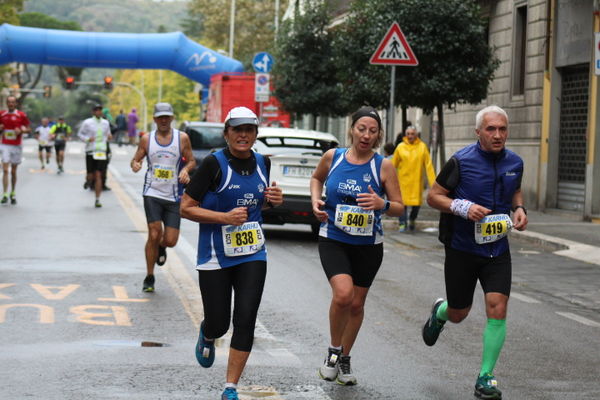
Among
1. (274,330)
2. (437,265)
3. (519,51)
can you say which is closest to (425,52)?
(519,51)

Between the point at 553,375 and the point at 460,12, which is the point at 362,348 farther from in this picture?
the point at 460,12

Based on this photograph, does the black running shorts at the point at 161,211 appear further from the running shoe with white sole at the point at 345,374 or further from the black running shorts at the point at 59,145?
the black running shorts at the point at 59,145

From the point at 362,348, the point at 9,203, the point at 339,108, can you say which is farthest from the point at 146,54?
the point at 362,348

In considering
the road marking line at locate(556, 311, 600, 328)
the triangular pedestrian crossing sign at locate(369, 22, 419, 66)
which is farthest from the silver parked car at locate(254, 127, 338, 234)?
the road marking line at locate(556, 311, 600, 328)

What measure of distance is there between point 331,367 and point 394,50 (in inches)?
493

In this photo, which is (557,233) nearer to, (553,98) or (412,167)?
(412,167)

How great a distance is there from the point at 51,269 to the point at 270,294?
8.69 ft

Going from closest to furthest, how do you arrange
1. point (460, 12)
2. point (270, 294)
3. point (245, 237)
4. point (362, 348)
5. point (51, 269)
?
point (245, 237) < point (362, 348) < point (270, 294) < point (51, 269) < point (460, 12)

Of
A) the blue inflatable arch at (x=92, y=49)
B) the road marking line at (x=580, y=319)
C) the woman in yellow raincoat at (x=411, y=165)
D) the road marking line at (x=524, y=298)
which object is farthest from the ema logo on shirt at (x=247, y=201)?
the blue inflatable arch at (x=92, y=49)

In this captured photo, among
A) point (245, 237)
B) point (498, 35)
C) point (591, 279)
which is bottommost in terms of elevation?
point (591, 279)

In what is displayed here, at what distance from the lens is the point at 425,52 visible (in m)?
23.0

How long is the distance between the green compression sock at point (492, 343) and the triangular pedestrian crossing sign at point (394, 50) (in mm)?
12234

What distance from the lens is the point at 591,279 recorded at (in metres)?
13.4

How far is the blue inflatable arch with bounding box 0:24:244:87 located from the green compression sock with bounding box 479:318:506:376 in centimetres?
3621
